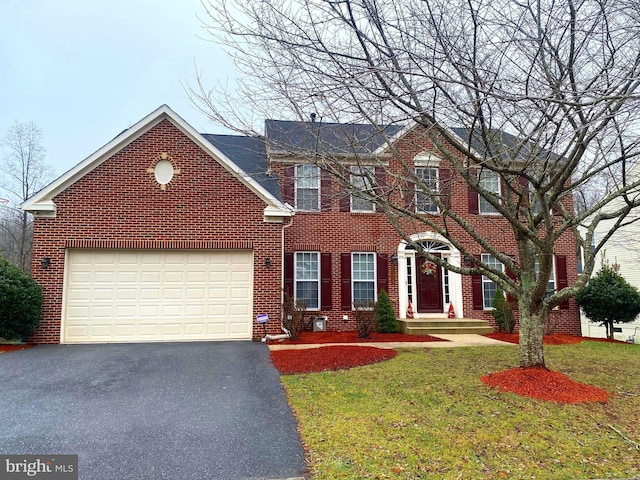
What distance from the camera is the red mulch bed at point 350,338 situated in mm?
9836

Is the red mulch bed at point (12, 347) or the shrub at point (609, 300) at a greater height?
the shrub at point (609, 300)

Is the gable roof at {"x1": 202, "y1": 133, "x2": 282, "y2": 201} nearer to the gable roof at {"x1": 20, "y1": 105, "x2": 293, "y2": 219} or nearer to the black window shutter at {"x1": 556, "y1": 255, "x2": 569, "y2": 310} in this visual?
the gable roof at {"x1": 20, "y1": 105, "x2": 293, "y2": 219}

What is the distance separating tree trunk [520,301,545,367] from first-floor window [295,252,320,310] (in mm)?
6789

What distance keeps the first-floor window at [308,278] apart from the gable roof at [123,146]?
2.50 metres

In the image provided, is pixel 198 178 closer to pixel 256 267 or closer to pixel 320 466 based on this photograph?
pixel 256 267

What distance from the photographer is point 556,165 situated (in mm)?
5621

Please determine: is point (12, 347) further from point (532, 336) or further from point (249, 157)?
point (532, 336)

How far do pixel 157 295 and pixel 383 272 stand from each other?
21.0 ft

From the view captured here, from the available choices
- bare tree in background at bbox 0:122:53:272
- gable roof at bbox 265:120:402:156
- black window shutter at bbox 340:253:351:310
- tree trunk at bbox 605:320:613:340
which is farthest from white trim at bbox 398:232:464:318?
bare tree in background at bbox 0:122:53:272

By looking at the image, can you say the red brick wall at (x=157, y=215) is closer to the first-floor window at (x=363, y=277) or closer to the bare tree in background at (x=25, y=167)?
the first-floor window at (x=363, y=277)

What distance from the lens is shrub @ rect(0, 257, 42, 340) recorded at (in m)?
8.27

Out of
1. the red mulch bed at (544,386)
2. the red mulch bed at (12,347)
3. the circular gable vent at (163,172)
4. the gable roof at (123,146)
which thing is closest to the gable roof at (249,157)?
the gable roof at (123,146)

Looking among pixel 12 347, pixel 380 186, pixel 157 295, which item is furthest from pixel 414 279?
pixel 12 347

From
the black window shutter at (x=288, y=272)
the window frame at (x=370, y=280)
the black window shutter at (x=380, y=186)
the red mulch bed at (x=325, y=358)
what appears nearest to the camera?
the black window shutter at (x=380, y=186)
